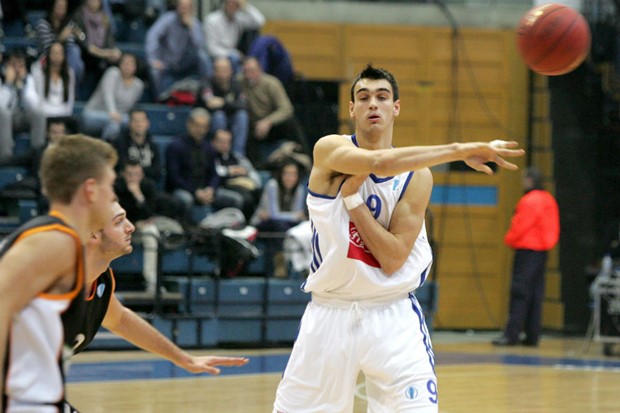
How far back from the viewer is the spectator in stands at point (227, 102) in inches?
492

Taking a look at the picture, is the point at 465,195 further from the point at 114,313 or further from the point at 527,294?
the point at 114,313

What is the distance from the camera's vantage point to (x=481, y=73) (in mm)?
14945

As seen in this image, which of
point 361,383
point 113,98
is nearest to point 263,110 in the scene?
point 113,98

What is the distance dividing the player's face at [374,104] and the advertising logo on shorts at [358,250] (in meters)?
0.46

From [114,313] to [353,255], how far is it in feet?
3.30

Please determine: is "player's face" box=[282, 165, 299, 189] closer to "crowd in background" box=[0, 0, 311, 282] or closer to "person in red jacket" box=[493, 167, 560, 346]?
"crowd in background" box=[0, 0, 311, 282]

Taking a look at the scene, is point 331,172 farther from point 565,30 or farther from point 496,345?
point 496,345

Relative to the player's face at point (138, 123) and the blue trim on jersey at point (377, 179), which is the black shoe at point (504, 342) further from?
the blue trim on jersey at point (377, 179)

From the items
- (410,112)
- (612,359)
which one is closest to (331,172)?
(612,359)

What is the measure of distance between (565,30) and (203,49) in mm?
8119

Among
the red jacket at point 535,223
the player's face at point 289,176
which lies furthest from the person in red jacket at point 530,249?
the player's face at point 289,176

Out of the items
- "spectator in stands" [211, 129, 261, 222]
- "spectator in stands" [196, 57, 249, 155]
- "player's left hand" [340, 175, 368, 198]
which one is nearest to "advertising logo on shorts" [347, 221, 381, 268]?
"player's left hand" [340, 175, 368, 198]

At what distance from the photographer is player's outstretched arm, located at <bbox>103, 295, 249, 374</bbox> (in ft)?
14.1

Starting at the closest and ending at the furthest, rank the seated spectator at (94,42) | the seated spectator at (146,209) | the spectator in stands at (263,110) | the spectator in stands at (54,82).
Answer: the seated spectator at (146,209)
the spectator in stands at (54,82)
the seated spectator at (94,42)
the spectator in stands at (263,110)
